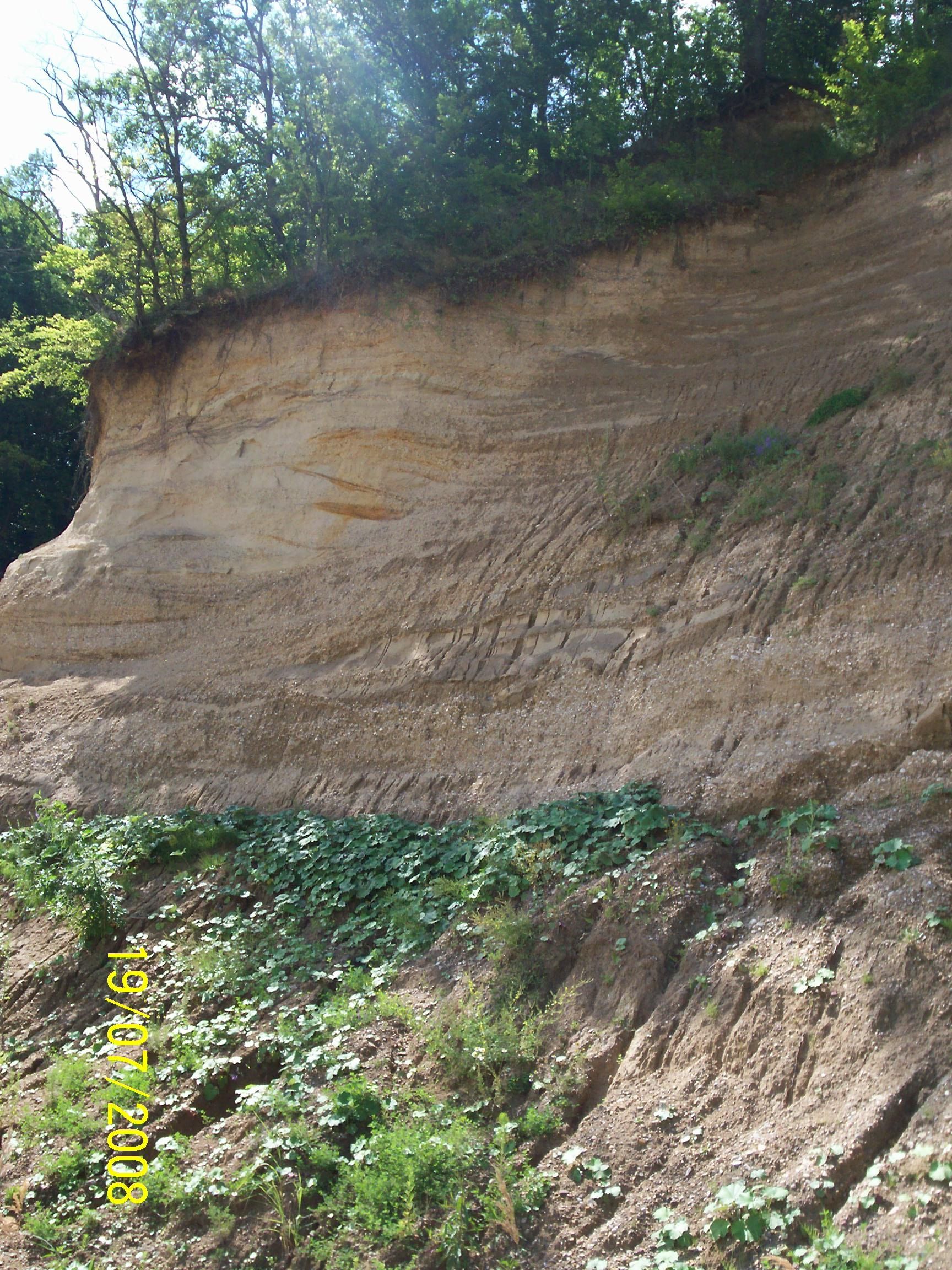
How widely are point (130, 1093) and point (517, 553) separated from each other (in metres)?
6.24

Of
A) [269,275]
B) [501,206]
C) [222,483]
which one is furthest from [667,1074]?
[269,275]

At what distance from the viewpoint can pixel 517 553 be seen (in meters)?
10.8

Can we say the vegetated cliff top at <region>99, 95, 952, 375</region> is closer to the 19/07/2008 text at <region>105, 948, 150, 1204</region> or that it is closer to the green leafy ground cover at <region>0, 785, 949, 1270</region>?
the green leafy ground cover at <region>0, 785, 949, 1270</region>

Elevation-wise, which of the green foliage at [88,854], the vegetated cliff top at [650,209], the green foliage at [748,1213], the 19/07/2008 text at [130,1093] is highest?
the vegetated cliff top at [650,209]

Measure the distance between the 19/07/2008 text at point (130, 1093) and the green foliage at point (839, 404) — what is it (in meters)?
7.89

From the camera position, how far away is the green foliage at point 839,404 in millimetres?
9938

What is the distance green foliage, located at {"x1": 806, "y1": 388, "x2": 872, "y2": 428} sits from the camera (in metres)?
9.94

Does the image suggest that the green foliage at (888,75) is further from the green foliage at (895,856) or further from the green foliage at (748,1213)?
the green foliage at (748,1213)

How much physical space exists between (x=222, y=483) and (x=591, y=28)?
932 cm

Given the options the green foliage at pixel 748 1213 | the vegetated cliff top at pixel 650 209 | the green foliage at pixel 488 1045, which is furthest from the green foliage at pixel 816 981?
the vegetated cliff top at pixel 650 209

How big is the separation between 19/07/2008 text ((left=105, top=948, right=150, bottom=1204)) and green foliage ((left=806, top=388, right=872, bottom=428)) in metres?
7.89

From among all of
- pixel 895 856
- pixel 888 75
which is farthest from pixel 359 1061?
pixel 888 75

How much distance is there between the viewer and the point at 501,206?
13781mm

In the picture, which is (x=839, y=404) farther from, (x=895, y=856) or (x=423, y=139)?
(x=423, y=139)
